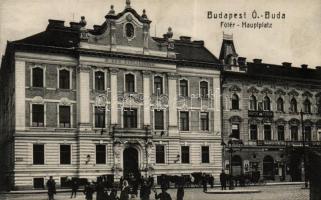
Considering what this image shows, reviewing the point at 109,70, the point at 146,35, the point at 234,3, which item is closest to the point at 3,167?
the point at 109,70

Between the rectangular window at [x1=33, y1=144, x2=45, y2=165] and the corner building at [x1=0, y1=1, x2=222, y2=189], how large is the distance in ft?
0.21

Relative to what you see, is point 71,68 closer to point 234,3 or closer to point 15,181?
point 15,181

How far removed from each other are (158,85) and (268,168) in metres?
12.5

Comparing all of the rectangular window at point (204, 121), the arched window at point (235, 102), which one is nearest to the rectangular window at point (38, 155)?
the rectangular window at point (204, 121)

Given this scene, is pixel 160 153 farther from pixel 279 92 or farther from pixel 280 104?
pixel 279 92

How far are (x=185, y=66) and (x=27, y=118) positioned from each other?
41.3ft

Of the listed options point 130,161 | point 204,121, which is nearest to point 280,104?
point 204,121

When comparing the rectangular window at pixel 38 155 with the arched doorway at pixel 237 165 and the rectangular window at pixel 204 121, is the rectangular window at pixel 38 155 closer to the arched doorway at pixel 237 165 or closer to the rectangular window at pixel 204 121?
the rectangular window at pixel 204 121

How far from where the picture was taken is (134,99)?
3984 centimetres

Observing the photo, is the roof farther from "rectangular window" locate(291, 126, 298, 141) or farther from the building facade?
"rectangular window" locate(291, 126, 298, 141)

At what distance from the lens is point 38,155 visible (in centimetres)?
3634

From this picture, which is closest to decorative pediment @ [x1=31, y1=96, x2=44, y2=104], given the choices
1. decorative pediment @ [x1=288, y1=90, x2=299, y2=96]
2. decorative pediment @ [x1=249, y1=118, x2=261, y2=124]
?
decorative pediment @ [x1=249, y1=118, x2=261, y2=124]

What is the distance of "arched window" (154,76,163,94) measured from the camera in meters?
40.8

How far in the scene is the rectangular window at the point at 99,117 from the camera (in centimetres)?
3853
